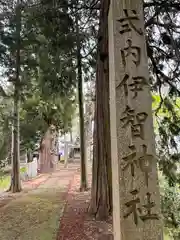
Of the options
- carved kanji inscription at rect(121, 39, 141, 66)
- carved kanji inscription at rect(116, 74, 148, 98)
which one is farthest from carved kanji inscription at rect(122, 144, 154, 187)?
carved kanji inscription at rect(121, 39, 141, 66)

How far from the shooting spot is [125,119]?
9.94 feet

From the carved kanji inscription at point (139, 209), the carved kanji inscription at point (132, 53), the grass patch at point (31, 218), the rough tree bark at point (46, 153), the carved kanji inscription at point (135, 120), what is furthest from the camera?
the rough tree bark at point (46, 153)

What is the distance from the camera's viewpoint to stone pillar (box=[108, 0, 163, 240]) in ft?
9.29

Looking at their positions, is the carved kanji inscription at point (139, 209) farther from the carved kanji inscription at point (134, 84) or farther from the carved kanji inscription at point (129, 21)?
the carved kanji inscription at point (129, 21)

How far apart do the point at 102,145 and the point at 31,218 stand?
228 centimetres

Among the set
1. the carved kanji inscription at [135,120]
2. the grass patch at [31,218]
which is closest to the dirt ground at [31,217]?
the grass patch at [31,218]

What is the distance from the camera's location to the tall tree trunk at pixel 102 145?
19.7ft

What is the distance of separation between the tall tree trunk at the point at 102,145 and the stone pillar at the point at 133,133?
2731 millimetres

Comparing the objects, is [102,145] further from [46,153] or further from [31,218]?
[46,153]

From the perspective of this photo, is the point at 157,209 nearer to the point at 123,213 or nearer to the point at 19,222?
the point at 123,213

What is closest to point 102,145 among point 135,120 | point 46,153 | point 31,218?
point 31,218

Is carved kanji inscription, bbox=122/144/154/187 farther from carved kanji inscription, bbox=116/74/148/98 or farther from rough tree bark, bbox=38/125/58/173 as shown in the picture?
rough tree bark, bbox=38/125/58/173

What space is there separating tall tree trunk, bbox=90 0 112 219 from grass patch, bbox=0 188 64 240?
1004 mm

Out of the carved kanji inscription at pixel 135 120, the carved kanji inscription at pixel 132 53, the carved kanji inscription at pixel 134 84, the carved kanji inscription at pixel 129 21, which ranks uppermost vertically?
the carved kanji inscription at pixel 129 21
